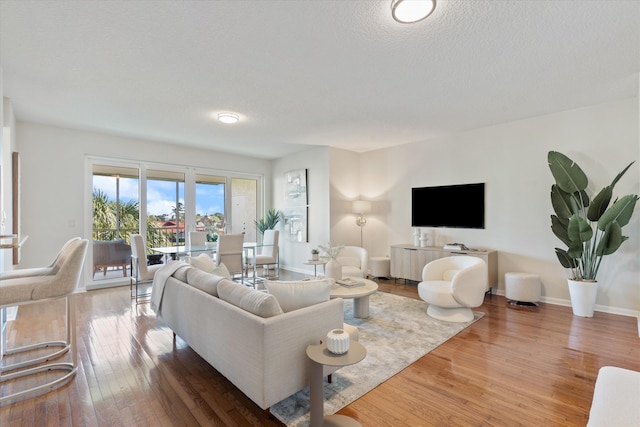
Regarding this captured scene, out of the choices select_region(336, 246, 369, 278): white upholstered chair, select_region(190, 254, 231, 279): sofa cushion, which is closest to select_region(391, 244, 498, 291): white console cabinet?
select_region(336, 246, 369, 278): white upholstered chair

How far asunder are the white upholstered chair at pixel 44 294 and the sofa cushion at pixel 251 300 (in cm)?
120

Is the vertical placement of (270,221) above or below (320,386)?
above

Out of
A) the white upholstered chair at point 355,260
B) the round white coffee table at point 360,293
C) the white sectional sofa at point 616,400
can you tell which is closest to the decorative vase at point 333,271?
the round white coffee table at point 360,293

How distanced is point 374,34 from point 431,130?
9.95 feet

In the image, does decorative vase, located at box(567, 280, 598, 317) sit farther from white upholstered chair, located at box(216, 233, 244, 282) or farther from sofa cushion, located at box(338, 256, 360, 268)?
white upholstered chair, located at box(216, 233, 244, 282)

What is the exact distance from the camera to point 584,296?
11.9ft

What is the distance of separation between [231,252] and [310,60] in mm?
3245

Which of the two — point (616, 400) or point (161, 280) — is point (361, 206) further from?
point (616, 400)

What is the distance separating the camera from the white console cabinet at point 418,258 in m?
4.51

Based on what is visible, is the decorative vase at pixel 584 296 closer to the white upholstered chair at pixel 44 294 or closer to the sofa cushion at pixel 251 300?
Result: the sofa cushion at pixel 251 300

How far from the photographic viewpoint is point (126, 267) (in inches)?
218

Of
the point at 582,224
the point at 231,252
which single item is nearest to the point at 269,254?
the point at 231,252

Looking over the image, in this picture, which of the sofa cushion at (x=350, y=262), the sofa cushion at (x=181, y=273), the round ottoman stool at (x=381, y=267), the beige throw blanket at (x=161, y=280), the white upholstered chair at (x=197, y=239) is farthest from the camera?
the round ottoman stool at (x=381, y=267)

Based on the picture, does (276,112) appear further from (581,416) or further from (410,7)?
(581,416)
